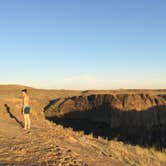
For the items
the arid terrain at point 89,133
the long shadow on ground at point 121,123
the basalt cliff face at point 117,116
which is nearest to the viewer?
the arid terrain at point 89,133

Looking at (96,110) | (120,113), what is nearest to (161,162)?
(120,113)

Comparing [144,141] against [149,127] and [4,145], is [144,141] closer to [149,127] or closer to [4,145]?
[149,127]

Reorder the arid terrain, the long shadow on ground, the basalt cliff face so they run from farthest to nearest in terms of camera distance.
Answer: the basalt cliff face, the long shadow on ground, the arid terrain

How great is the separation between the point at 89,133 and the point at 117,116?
23.1ft

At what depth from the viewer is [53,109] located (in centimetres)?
4369

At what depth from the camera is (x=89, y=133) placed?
99.0ft

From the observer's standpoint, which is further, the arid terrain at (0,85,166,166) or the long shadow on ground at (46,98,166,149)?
the long shadow on ground at (46,98,166,149)

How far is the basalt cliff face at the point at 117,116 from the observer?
103ft

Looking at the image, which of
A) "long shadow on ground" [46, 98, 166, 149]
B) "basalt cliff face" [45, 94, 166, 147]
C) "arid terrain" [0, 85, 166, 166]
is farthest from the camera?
"basalt cliff face" [45, 94, 166, 147]

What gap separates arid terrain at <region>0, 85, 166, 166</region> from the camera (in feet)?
34.2

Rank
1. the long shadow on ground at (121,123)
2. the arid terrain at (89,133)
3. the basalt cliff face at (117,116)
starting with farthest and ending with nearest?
the basalt cliff face at (117,116) → the long shadow on ground at (121,123) → the arid terrain at (89,133)

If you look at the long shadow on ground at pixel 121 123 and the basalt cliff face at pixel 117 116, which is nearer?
Answer: the long shadow on ground at pixel 121 123

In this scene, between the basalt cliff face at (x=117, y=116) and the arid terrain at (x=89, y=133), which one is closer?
the arid terrain at (x=89, y=133)

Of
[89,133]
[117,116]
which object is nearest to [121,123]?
[117,116]
